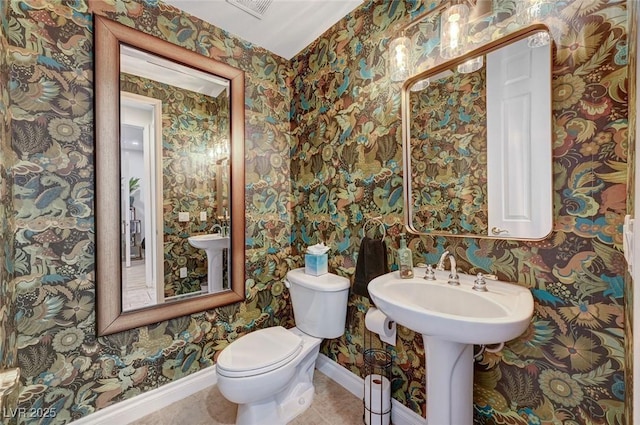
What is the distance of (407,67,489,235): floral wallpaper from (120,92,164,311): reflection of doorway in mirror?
4.82ft

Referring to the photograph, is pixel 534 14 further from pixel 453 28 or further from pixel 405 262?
pixel 405 262

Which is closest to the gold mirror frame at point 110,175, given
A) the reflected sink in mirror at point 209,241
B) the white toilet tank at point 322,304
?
the reflected sink in mirror at point 209,241

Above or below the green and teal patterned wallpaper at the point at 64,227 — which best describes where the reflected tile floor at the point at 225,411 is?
below

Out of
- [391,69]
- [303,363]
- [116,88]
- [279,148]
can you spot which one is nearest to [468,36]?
[391,69]

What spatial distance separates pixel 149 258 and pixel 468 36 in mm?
1995

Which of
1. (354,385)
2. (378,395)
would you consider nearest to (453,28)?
(378,395)

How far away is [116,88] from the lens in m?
1.42

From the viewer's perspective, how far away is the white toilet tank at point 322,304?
1.63 metres

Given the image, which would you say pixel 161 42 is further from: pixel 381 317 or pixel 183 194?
pixel 381 317

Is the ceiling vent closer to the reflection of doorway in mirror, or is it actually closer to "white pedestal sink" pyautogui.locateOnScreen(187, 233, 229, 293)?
the reflection of doorway in mirror

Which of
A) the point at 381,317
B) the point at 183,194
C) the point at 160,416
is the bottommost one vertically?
the point at 160,416

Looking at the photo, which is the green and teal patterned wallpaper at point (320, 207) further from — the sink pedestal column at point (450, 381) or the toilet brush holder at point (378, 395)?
the sink pedestal column at point (450, 381)

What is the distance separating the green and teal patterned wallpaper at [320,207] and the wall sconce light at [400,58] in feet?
0.28

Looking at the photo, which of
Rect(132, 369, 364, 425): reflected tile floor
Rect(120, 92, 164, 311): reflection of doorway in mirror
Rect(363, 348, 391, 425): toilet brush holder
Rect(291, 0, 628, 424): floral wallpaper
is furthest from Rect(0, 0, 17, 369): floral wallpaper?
Rect(291, 0, 628, 424): floral wallpaper
